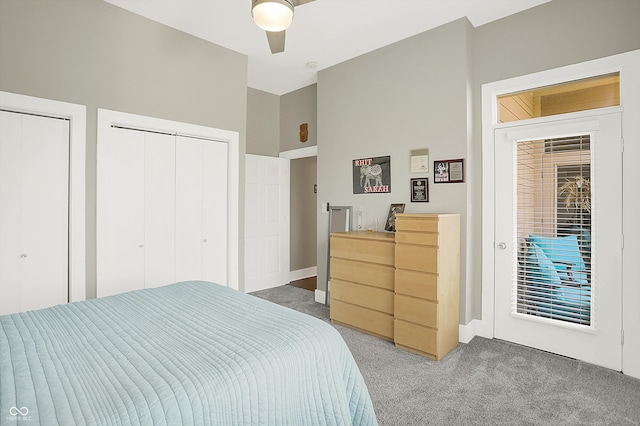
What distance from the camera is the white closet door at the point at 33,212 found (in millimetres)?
2344

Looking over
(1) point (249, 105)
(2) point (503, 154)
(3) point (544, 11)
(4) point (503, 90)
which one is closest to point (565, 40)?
(3) point (544, 11)

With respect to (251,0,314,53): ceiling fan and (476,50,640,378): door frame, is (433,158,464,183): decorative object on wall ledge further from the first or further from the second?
(251,0,314,53): ceiling fan

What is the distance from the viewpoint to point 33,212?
8.03ft

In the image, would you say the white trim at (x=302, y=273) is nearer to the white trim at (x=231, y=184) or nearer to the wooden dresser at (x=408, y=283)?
the white trim at (x=231, y=184)

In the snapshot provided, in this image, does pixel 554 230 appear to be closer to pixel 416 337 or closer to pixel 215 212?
pixel 416 337

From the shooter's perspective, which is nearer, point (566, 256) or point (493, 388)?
point (493, 388)

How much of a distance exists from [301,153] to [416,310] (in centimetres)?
287

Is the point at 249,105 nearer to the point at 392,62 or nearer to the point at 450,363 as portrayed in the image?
the point at 392,62

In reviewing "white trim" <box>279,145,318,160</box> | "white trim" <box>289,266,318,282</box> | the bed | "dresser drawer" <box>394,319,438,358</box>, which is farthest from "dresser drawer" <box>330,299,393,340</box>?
"white trim" <box>279,145,318,160</box>

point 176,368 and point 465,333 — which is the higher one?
point 176,368

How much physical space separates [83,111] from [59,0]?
2.77 ft

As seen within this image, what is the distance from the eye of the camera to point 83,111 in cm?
265

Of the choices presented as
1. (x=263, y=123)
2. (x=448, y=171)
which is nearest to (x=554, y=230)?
(x=448, y=171)

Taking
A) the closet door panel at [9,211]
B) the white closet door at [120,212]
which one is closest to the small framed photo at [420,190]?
the white closet door at [120,212]
